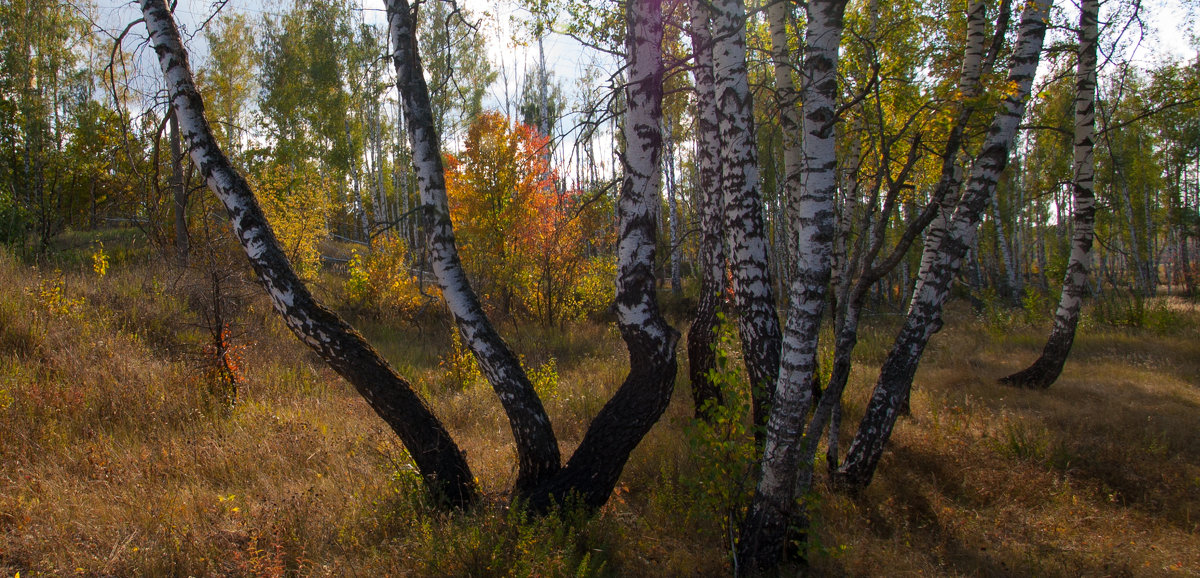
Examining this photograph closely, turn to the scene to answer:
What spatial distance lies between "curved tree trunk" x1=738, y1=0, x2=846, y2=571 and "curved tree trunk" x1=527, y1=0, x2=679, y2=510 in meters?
0.87

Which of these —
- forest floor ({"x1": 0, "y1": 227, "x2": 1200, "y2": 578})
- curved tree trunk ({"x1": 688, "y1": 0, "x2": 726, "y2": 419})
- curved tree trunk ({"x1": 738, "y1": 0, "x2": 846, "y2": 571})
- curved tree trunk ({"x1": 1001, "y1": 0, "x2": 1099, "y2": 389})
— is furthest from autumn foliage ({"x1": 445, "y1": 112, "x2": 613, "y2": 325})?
curved tree trunk ({"x1": 738, "y1": 0, "x2": 846, "y2": 571})

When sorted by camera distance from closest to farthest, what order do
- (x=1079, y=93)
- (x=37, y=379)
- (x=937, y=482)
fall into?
1. (x=937, y=482)
2. (x=37, y=379)
3. (x=1079, y=93)

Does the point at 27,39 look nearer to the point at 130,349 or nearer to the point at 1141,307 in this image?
the point at 130,349

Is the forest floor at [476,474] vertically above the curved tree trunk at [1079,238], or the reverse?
the curved tree trunk at [1079,238]

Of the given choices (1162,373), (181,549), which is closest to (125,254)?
(181,549)

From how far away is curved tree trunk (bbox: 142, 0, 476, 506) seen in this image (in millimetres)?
3463

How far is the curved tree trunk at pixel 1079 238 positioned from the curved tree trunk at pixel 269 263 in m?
7.47

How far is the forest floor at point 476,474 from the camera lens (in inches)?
128

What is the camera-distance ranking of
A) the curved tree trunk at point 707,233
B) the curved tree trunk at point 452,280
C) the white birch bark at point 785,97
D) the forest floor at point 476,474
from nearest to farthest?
the forest floor at point 476,474
the curved tree trunk at point 452,280
the white birch bark at point 785,97
the curved tree trunk at point 707,233

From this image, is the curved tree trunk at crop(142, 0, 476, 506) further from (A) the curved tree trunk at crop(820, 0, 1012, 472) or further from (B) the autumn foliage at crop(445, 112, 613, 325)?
(B) the autumn foliage at crop(445, 112, 613, 325)

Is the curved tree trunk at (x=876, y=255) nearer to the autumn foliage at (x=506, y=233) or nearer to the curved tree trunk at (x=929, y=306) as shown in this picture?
the curved tree trunk at (x=929, y=306)

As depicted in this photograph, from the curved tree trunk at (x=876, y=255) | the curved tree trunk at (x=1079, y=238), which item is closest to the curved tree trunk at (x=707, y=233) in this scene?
the curved tree trunk at (x=876, y=255)

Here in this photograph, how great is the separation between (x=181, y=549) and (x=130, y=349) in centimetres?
450

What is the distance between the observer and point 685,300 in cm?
1528
